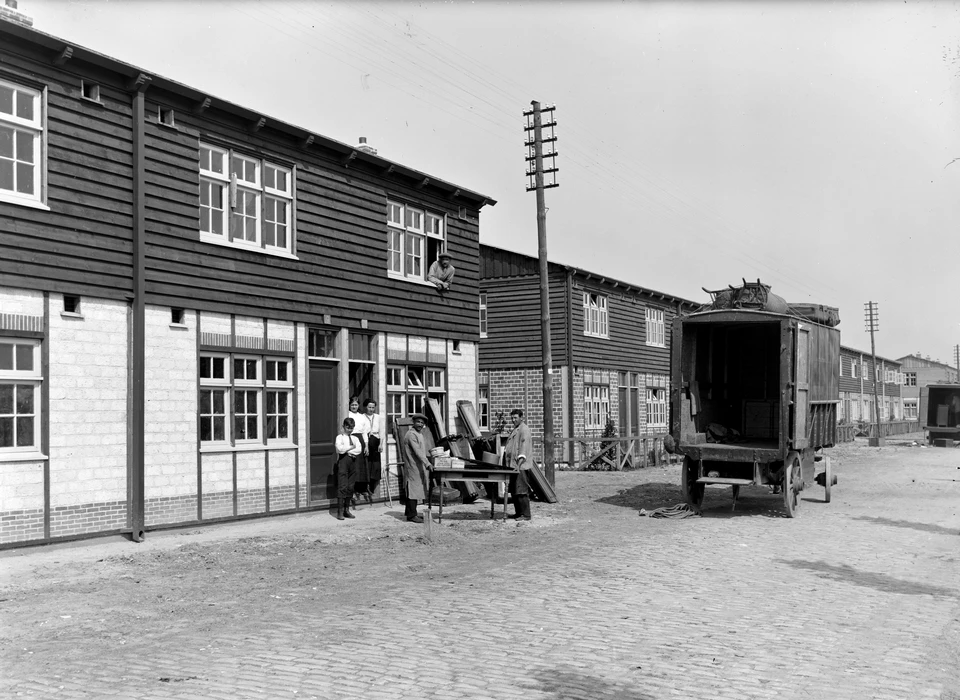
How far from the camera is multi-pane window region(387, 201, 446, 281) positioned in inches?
711

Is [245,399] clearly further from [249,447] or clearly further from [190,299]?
[190,299]

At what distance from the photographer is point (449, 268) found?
63.4 ft

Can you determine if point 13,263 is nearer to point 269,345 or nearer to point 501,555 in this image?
point 269,345

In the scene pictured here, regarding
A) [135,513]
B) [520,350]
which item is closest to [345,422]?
[135,513]

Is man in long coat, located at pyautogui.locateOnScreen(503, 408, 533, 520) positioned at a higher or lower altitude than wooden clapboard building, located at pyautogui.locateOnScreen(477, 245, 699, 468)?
lower

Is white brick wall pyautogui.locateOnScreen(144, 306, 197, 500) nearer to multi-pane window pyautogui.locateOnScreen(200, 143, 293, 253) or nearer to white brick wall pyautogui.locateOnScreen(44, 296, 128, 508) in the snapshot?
white brick wall pyautogui.locateOnScreen(44, 296, 128, 508)

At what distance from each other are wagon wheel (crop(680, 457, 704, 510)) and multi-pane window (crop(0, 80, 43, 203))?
11.0m

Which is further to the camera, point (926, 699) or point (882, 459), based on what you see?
point (882, 459)

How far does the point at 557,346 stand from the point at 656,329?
28.5 feet

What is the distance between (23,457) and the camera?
11125 mm

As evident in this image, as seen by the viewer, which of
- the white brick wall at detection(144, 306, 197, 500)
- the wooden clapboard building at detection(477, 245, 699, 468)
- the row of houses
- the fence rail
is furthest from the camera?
the wooden clapboard building at detection(477, 245, 699, 468)

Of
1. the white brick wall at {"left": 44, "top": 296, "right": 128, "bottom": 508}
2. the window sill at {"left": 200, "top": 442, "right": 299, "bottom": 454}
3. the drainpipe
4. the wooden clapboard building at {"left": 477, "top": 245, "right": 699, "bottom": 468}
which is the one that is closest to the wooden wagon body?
the window sill at {"left": 200, "top": 442, "right": 299, "bottom": 454}

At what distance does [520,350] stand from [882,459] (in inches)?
527

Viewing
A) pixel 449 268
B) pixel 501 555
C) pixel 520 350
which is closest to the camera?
pixel 501 555
